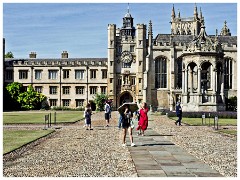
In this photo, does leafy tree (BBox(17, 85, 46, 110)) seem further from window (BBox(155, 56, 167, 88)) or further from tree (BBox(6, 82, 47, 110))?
window (BBox(155, 56, 167, 88))

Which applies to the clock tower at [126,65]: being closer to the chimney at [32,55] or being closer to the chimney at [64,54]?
the chimney at [64,54]

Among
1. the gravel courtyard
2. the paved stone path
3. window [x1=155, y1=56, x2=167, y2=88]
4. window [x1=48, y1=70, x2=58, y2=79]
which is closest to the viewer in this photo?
the paved stone path

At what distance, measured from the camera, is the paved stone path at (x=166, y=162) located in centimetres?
1202

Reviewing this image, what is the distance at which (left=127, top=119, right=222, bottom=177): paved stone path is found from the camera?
12.0 m

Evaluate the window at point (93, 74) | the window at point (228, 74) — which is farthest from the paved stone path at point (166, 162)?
the window at point (93, 74)

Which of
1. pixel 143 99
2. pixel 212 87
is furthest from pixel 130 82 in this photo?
pixel 212 87

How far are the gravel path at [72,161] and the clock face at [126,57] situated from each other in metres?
63.6

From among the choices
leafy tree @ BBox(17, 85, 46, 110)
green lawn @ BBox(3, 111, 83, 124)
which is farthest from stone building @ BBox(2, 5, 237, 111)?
green lawn @ BBox(3, 111, 83, 124)

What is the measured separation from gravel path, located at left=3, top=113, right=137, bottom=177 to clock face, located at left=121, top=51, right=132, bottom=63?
63.6 meters

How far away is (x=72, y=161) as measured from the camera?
14344 mm

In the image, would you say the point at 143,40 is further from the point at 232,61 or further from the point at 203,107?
the point at 203,107

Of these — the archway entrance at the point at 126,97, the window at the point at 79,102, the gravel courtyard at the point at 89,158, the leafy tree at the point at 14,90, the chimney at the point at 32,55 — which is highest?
the chimney at the point at 32,55

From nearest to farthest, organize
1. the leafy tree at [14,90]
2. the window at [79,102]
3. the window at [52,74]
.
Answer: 1. the leafy tree at [14,90]
2. the window at [79,102]
3. the window at [52,74]

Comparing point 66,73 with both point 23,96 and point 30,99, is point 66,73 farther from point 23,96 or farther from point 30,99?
point 23,96
